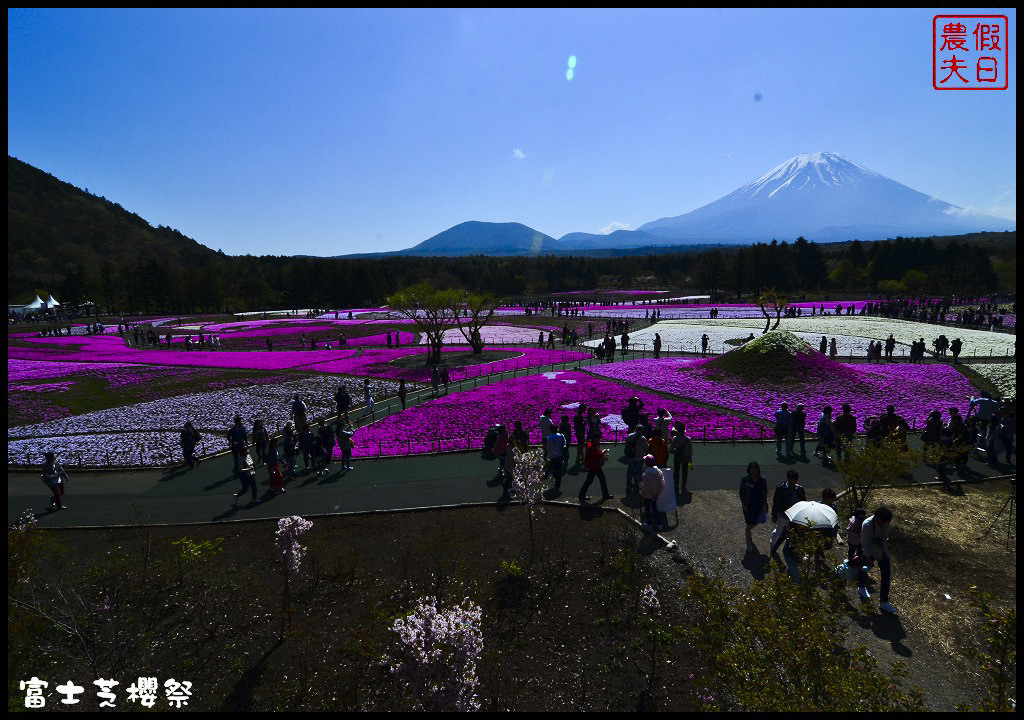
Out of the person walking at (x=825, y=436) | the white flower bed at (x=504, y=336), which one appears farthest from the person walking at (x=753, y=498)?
the white flower bed at (x=504, y=336)

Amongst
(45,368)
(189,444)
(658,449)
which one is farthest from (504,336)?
(658,449)

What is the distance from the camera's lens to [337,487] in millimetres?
14930

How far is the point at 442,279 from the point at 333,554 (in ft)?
418

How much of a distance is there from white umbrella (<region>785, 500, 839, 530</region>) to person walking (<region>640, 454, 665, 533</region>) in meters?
2.63

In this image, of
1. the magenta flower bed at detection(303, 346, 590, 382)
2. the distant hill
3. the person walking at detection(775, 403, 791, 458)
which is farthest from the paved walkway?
the distant hill

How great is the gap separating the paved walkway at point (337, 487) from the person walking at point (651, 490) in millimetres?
1228

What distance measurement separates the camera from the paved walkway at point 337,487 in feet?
44.1

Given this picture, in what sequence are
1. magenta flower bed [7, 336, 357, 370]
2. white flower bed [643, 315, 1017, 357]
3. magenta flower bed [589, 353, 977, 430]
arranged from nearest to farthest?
magenta flower bed [589, 353, 977, 430] → white flower bed [643, 315, 1017, 357] → magenta flower bed [7, 336, 357, 370]

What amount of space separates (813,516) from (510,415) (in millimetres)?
14132

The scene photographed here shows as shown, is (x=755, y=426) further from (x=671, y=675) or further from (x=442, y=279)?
(x=442, y=279)

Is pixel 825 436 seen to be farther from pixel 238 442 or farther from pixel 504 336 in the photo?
pixel 504 336

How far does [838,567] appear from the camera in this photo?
9164 millimetres

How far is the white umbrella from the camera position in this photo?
8938mm

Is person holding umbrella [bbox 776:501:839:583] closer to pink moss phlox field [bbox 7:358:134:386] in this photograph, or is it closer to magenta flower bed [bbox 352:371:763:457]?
magenta flower bed [bbox 352:371:763:457]
